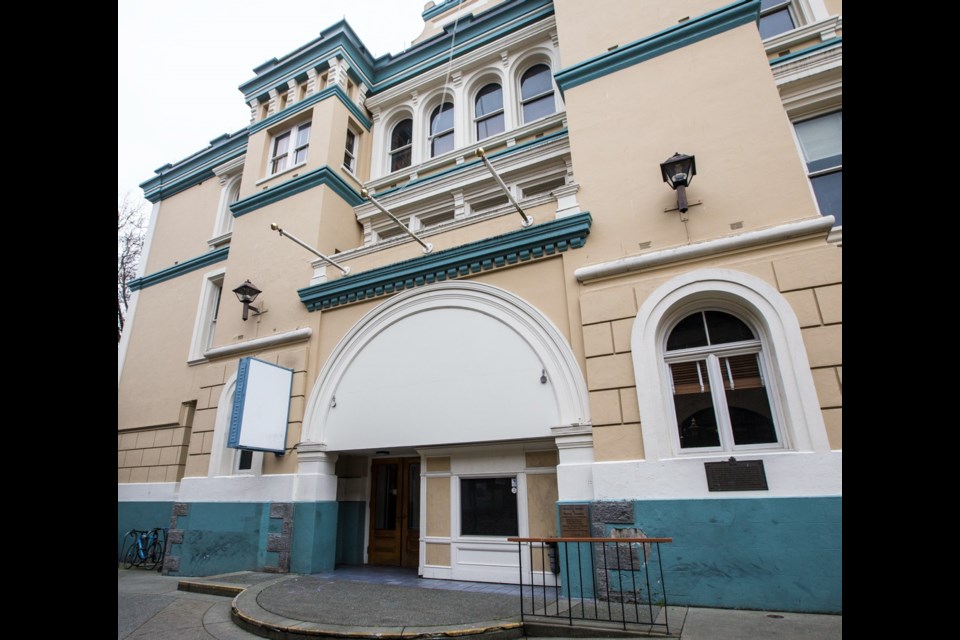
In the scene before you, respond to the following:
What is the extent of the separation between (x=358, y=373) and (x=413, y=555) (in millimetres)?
4026

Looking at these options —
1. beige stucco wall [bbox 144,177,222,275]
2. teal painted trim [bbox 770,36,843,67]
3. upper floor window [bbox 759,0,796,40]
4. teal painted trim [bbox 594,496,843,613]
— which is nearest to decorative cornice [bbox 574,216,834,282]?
teal painted trim [bbox 594,496,843,613]

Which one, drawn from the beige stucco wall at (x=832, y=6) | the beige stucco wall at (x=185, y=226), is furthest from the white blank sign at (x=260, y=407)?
the beige stucco wall at (x=832, y=6)

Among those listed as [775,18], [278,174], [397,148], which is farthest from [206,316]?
[775,18]

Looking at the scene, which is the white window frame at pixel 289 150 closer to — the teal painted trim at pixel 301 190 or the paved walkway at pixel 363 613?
the teal painted trim at pixel 301 190

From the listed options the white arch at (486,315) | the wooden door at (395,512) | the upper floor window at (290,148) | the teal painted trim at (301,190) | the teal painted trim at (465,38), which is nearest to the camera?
the white arch at (486,315)

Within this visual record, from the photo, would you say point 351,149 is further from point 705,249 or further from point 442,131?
point 705,249

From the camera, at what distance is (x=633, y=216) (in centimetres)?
840

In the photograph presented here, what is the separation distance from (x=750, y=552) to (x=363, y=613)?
16.6 feet

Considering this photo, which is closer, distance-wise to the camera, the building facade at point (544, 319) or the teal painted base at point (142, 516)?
the building facade at point (544, 319)

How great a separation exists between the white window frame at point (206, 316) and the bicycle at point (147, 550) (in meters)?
4.74

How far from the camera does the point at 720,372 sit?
7.34 meters

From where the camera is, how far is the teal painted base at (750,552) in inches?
230

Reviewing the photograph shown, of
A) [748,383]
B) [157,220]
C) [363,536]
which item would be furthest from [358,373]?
[157,220]

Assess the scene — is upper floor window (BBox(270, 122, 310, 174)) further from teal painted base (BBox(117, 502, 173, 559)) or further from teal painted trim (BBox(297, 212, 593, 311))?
teal painted base (BBox(117, 502, 173, 559))
